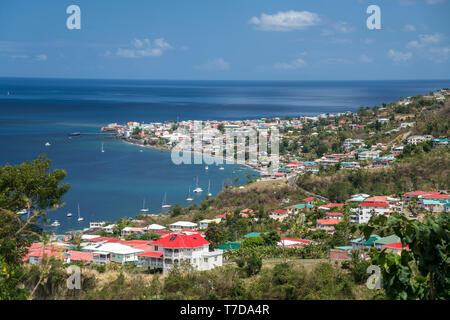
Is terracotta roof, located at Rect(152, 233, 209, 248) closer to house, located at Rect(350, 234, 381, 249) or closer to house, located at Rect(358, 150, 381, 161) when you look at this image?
house, located at Rect(350, 234, 381, 249)

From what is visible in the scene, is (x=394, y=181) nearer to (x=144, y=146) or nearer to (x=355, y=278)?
(x=355, y=278)

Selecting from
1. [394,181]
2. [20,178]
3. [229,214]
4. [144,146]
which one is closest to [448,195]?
[394,181]

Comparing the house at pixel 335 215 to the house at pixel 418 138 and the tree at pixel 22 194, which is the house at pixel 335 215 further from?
the tree at pixel 22 194

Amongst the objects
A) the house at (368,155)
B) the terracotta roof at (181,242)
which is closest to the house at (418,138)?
the house at (368,155)

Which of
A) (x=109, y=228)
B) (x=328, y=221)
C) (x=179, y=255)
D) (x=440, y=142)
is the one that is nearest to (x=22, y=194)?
(x=179, y=255)

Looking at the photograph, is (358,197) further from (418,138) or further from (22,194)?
(22,194)

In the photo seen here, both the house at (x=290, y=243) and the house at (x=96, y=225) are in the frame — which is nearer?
the house at (x=290, y=243)
